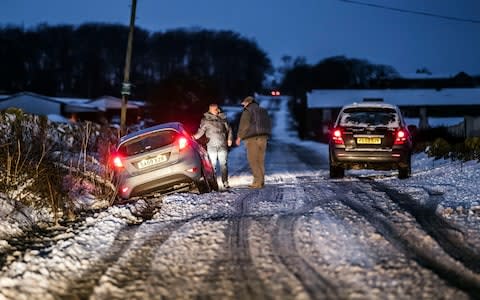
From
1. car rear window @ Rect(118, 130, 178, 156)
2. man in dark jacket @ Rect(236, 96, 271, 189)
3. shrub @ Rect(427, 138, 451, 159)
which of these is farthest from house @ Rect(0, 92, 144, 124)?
car rear window @ Rect(118, 130, 178, 156)

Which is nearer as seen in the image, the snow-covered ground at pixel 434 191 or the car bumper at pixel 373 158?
the snow-covered ground at pixel 434 191

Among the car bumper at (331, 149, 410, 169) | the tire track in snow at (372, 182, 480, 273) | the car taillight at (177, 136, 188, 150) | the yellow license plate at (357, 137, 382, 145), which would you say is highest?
the car taillight at (177, 136, 188, 150)

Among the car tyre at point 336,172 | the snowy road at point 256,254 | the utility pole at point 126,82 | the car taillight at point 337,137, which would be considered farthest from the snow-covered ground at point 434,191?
the utility pole at point 126,82

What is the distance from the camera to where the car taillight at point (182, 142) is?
10.2m

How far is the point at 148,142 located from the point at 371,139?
498 centimetres

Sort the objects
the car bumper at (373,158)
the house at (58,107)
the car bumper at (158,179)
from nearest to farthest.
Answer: the car bumper at (158,179), the car bumper at (373,158), the house at (58,107)

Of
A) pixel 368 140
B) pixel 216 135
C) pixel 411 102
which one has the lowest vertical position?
pixel 368 140

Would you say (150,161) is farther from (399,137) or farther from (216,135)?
(399,137)

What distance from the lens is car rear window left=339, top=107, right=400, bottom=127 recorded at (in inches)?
501

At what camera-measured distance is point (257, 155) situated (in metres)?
11.6

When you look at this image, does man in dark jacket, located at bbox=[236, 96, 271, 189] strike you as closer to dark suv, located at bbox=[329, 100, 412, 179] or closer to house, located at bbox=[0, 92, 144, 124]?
dark suv, located at bbox=[329, 100, 412, 179]

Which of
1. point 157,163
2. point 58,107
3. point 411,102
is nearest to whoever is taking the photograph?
point 157,163

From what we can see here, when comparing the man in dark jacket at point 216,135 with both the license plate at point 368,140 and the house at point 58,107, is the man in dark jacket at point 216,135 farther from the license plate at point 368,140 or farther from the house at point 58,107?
the house at point 58,107

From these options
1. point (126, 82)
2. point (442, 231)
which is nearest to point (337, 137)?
point (442, 231)
